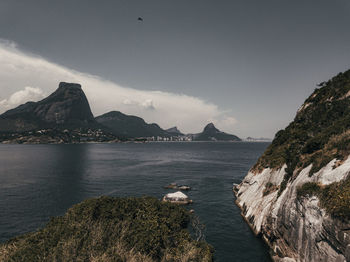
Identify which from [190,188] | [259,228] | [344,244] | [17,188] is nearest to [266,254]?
[259,228]

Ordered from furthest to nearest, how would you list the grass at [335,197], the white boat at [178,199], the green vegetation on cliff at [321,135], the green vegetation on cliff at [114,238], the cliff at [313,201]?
the white boat at [178,199] → the green vegetation on cliff at [321,135] → the green vegetation on cliff at [114,238] → the cliff at [313,201] → the grass at [335,197]

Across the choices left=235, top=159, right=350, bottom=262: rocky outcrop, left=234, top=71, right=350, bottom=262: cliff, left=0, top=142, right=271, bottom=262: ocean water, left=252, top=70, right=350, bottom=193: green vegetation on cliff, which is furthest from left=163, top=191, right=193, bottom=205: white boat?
Answer: left=252, top=70, right=350, bottom=193: green vegetation on cliff

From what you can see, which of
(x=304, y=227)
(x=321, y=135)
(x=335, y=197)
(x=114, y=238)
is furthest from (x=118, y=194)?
(x=335, y=197)

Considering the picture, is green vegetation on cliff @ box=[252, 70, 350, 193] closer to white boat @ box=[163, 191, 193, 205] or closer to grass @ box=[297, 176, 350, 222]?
grass @ box=[297, 176, 350, 222]

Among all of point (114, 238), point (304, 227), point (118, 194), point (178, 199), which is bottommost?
point (118, 194)

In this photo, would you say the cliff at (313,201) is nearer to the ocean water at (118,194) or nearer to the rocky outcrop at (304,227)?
the rocky outcrop at (304,227)

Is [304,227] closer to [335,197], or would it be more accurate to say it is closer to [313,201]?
[313,201]

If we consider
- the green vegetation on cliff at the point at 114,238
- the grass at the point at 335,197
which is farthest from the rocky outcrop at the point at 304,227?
the green vegetation on cliff at the point at 114,238

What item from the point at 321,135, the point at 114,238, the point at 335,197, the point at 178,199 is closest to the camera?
the point at 335,197
